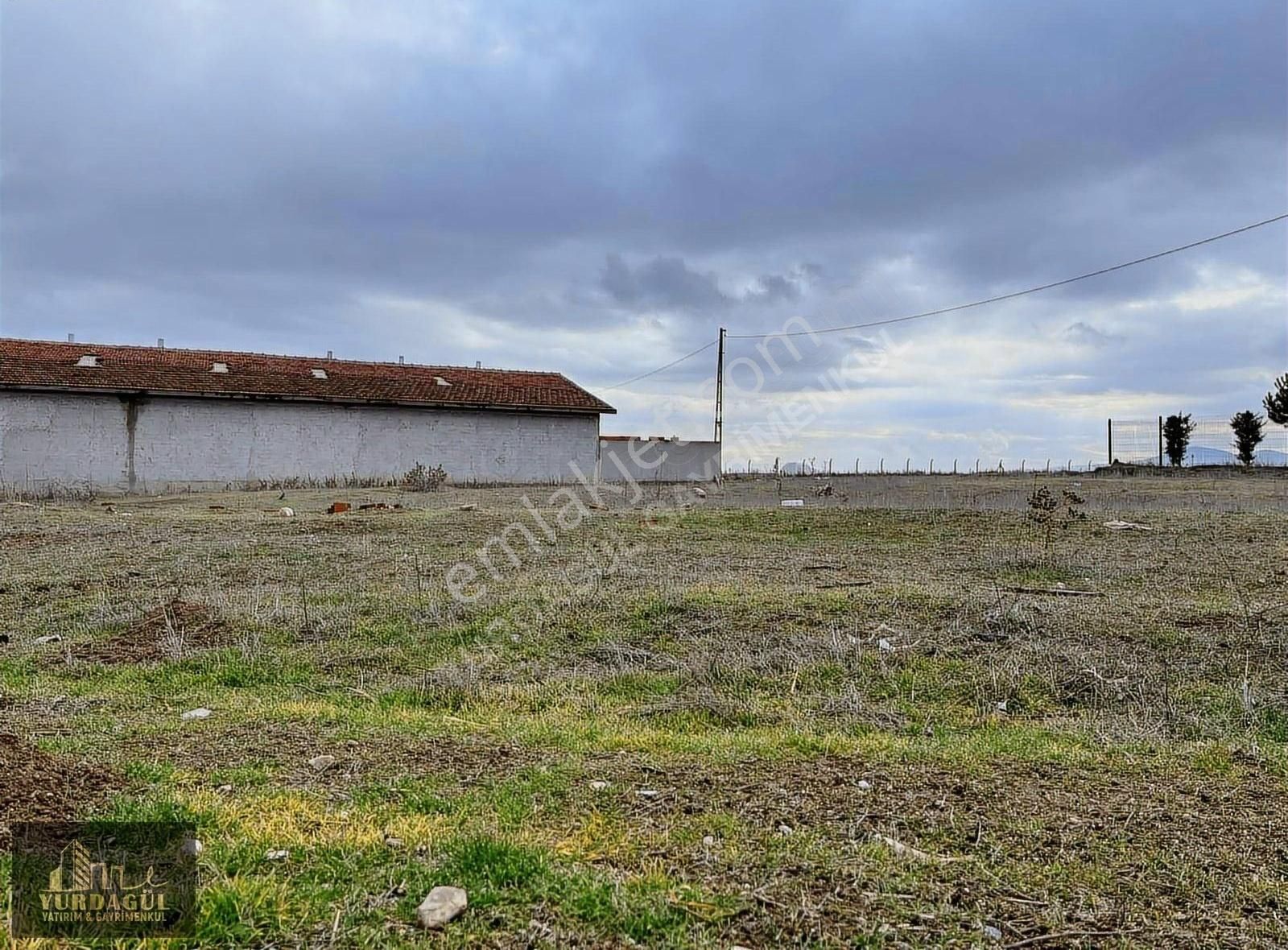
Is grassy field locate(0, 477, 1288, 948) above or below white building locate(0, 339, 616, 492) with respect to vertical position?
below

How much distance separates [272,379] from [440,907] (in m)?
24.4

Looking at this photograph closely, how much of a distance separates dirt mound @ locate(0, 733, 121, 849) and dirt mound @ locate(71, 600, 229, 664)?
7.98ft

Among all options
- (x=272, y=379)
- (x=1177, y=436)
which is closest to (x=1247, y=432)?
(x=1177, y=436)

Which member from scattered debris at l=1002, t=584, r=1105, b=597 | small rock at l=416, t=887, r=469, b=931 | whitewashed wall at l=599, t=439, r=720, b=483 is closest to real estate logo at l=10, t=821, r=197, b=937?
small rock at l=416, t=887, r=469, b=931

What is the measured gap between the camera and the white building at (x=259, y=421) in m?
21.1

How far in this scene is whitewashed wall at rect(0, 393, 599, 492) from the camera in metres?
21.0

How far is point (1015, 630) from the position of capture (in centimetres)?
589

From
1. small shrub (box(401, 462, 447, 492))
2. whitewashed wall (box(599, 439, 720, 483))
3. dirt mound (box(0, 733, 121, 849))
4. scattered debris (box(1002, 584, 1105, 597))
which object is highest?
whitewashed wall (box(599, 439, 720, 483))

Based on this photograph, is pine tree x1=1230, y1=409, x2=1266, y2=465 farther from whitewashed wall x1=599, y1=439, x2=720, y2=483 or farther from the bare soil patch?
the bare soil patch

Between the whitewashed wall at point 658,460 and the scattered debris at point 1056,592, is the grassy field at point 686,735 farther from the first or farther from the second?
the whitewashed wall at point 658,460

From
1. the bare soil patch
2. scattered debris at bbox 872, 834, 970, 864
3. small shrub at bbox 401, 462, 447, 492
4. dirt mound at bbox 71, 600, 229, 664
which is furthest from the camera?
small shrub at bbox 401, 462, 447, 492

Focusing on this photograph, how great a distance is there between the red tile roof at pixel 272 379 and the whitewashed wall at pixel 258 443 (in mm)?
385

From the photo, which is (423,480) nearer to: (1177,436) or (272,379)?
(272,379)

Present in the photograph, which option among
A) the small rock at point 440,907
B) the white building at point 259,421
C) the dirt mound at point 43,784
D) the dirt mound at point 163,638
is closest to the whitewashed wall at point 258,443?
the white building at point 259,421
